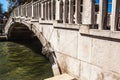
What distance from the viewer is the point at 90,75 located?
16.4 ft

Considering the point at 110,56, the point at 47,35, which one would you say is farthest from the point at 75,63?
the point at 47,35

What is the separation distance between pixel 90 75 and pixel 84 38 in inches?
36.8

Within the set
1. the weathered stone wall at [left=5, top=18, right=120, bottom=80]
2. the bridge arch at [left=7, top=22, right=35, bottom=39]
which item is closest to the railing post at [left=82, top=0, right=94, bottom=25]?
the weathered stone wall at [left=5, top=18, right=120, bottom=80]

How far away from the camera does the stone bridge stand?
14.0ft

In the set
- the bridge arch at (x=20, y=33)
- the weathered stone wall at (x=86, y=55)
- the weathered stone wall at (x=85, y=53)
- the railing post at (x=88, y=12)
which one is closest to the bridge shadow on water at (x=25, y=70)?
the weathered stone wall at (x=85, y=53)

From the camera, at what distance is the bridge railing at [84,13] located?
4250mm

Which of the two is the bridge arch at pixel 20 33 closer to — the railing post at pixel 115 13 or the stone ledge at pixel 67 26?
the stone ledge at pixel 67 26

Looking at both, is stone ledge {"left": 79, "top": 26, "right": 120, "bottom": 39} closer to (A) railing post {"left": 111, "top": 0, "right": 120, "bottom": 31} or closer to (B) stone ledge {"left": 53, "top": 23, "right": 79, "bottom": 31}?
(A) railing post {"left": 111, "top": 0, "right": 120, "bottom": 31}

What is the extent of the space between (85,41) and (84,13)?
0.71 metres

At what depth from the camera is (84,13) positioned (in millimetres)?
5109

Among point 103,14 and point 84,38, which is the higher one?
point 103,14

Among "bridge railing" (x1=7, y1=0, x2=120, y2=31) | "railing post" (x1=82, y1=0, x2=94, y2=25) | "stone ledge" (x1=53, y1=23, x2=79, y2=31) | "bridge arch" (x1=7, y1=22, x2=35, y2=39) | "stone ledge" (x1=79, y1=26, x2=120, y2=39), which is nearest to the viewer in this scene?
"stone ledge" (x1=79, y1=26, x2=120, y2=39)

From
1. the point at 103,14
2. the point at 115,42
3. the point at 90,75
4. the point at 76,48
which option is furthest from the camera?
the point at 76,48

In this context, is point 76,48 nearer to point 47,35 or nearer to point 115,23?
point 115,23
